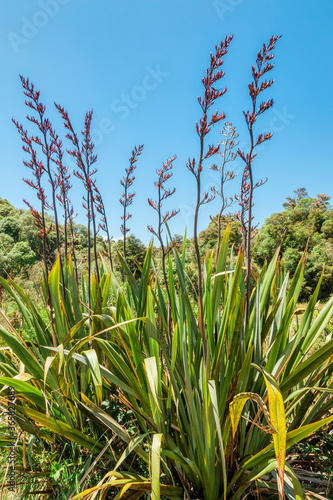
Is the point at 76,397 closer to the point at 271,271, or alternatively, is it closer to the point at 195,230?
the point at 195,230

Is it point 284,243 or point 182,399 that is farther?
point 284,243

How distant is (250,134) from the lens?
114cm

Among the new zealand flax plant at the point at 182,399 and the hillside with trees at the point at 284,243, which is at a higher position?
the hillside with trees at the point at 284,243

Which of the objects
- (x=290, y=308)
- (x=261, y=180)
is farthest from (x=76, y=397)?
(x=261, y=180)

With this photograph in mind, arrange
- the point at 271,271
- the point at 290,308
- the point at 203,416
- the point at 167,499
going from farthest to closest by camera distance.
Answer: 1. the point at 271,271
2. the point at 290,308
3. the point at 167,499
4. the point at 203,416

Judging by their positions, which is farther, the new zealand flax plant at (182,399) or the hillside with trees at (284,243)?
the hillside with trees at (284,243)

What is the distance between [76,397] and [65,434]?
0.61ft

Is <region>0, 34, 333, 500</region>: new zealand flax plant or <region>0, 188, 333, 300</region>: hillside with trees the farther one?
<region>0, 188, 333, 300</region>: hillside with trees

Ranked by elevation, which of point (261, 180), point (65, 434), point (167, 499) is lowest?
point (167, 499)

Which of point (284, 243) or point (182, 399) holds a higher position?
point (284, 243)

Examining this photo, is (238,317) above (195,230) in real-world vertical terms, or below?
below

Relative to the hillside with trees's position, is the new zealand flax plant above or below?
below

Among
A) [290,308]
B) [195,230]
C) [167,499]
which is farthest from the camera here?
[290,308]

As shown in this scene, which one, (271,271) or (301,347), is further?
(271,271)
